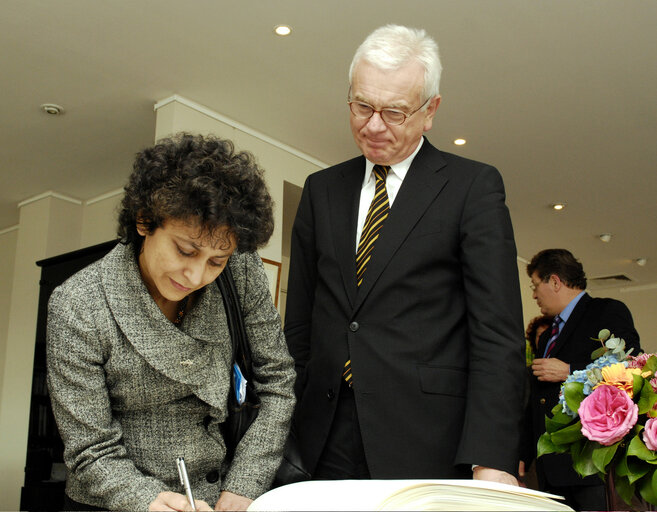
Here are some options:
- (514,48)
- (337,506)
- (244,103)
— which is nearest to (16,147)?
(244,103)

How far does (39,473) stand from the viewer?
14.9ft

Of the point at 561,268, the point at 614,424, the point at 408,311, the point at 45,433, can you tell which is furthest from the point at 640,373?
the point at 45,433

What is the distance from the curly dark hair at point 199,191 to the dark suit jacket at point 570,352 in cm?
228

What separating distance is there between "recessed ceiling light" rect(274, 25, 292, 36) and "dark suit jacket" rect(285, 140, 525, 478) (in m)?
2.35

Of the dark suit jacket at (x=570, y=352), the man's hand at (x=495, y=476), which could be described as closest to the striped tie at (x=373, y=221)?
the man's hand at (x=495, y=476)

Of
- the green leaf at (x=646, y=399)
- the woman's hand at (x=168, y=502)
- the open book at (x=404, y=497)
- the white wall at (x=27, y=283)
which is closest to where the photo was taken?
the open book at (x=404, y=497)

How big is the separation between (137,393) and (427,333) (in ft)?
1.83

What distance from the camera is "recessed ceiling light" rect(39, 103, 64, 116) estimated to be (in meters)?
4.51

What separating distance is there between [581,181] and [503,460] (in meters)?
5.09

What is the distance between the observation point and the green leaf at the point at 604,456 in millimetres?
1124

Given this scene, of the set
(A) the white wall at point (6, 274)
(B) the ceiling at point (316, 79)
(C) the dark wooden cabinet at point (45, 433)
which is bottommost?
(C) the dark wooden cabinet at point (45, 433)

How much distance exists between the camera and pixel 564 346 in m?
3.33

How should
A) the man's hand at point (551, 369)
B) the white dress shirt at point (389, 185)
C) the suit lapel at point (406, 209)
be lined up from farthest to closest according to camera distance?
the man's hand at point (551, 369), the white dress shirt at point (389, 185), the suit lapel at point (406, 209)

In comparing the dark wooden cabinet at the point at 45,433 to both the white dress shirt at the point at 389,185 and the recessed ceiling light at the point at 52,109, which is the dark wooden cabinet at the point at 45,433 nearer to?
the recessed ceiling light at the point at 52,109
